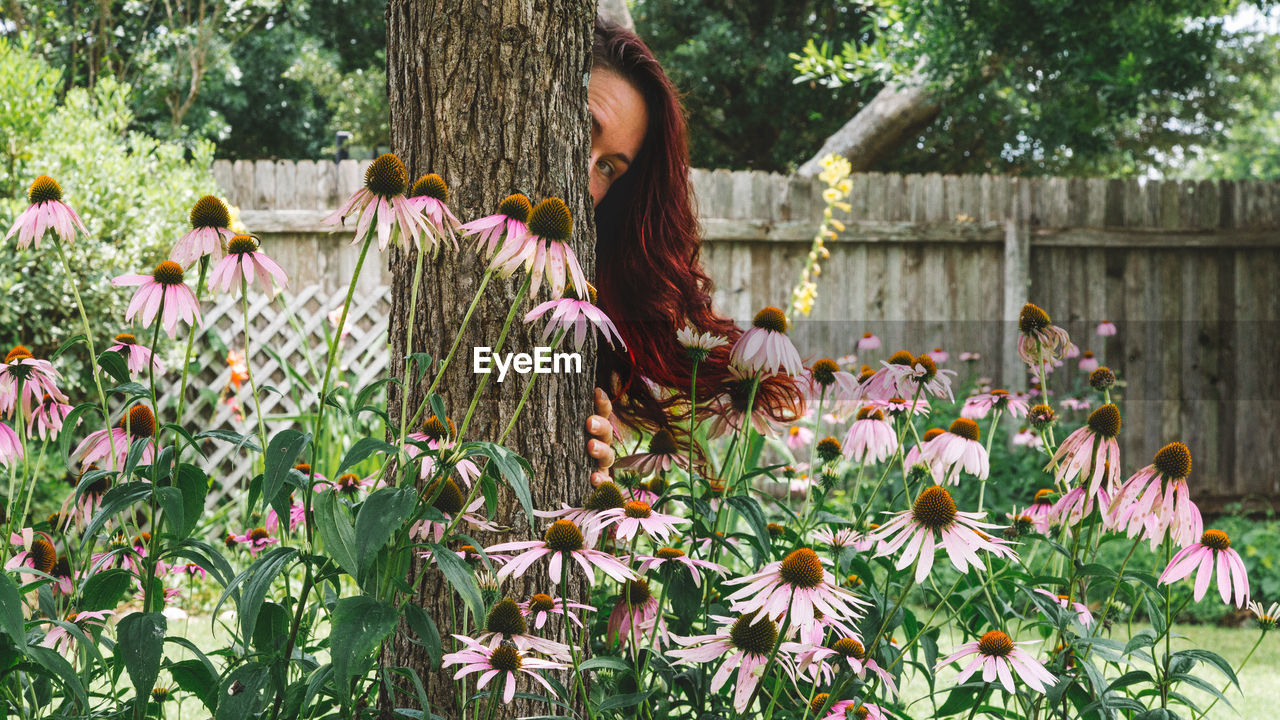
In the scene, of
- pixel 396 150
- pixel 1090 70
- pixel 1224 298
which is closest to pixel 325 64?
pixel 1090 70

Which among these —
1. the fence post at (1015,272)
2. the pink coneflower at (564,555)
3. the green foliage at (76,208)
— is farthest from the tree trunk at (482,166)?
the fence post at (1015,272)

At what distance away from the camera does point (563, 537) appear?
0.90 meters

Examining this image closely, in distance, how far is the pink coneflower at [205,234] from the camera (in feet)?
2.80

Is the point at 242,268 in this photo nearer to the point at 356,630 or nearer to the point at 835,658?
the point at 356,630

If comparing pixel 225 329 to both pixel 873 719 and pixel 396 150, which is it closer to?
pixel 396 150

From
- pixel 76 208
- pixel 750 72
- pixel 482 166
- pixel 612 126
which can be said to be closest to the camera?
pixel 482 166

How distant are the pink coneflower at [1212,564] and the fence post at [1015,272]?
3.59 m

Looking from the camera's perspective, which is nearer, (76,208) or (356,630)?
(356,630)

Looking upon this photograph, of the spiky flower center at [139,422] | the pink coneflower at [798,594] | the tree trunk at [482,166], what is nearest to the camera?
the pink coneflower at [798,594]

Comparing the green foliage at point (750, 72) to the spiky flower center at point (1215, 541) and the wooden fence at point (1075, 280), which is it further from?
the spiky flower center at point (1215, 541)

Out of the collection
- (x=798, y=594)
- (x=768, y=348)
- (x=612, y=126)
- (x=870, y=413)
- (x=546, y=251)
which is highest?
(x=612, y=126)

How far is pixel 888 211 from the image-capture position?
181 inches

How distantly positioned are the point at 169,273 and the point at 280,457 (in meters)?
0.22

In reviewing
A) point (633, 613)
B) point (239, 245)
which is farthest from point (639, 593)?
point (239, 245)
